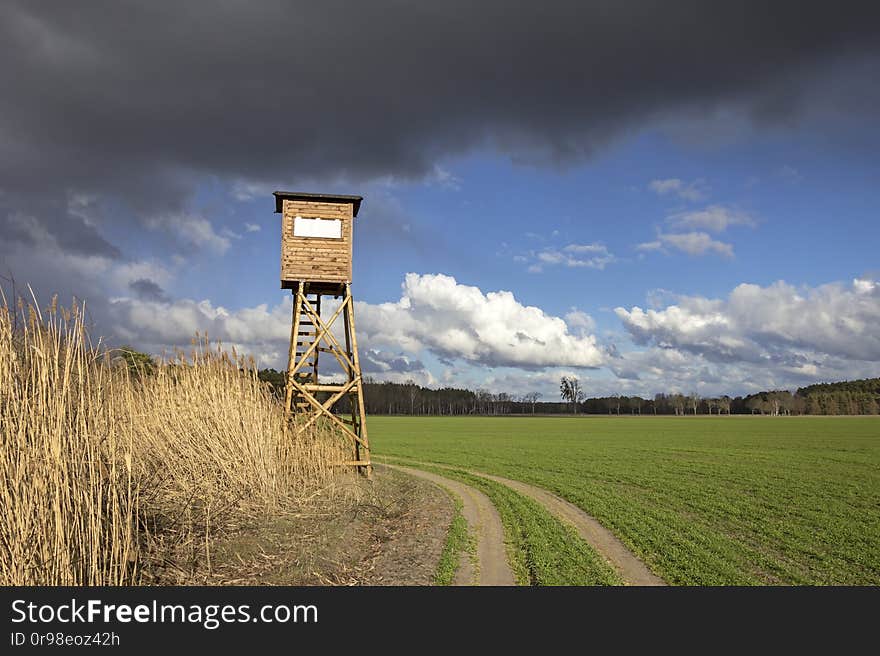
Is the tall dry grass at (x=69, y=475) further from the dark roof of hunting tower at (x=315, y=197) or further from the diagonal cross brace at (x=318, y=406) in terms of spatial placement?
the dark roof of hunting tower at (x=315, y=197)

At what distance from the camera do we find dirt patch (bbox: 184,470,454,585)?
9.50m

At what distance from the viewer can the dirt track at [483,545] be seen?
30.6 feet

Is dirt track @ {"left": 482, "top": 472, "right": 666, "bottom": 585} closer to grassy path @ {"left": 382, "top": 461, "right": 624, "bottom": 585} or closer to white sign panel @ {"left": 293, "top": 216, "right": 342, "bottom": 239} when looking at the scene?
grassy path @ {"left": 382, "top": 461, "right": 624, "bottom": 585}

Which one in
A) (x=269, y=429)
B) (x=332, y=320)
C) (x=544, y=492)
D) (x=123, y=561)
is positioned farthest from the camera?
(x=332, y=320)

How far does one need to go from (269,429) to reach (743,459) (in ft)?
87.5

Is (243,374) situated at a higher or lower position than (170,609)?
higher

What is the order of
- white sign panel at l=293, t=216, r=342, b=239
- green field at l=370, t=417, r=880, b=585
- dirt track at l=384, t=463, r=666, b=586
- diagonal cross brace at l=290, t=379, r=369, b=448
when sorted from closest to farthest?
dirt track at l=384, t=463, r=666, b=586 → green field at l=370, t=417, r=880, b=585 → diagonal cross brace at l=290, t=379, r=369, b=448 → white sign panel at l=293, t=216, r=342, b=239

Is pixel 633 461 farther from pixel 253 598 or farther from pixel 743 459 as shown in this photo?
pixel 253 598

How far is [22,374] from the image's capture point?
6.54 m

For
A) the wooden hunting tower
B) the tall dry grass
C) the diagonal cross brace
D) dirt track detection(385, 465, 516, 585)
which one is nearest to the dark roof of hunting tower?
the wooden hunting tower

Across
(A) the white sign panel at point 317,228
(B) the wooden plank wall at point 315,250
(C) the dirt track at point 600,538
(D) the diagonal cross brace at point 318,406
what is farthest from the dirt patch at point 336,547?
(A) the white sign panel at point 317,228

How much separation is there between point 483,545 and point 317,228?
50.4ft

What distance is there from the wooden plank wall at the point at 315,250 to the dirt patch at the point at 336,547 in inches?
384

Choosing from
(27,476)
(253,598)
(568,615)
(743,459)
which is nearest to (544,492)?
(568,615)
